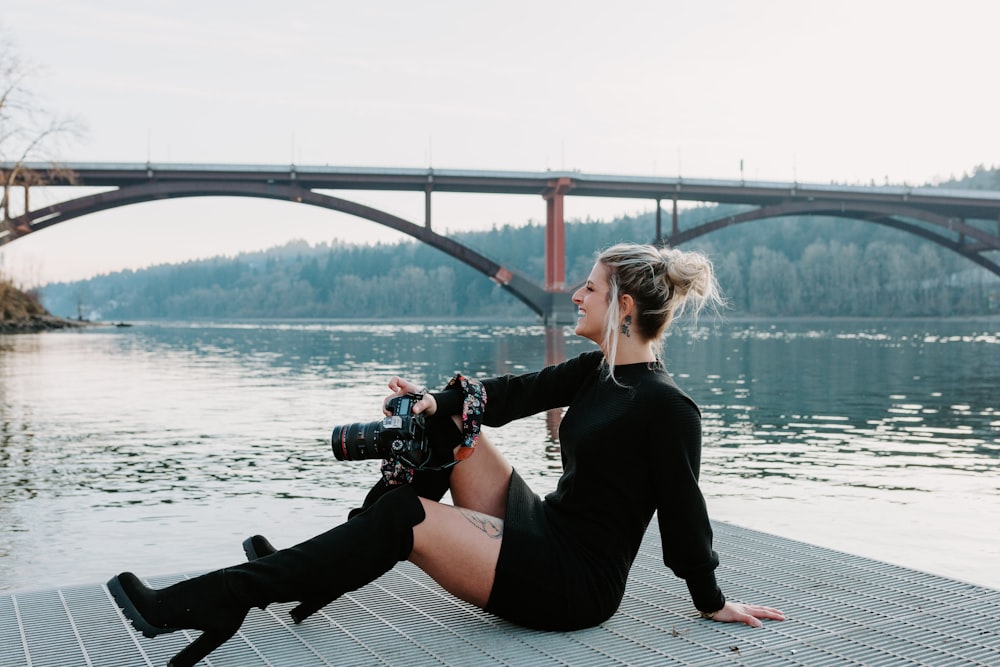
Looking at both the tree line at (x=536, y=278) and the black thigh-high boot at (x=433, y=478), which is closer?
the black thigh-high boot at (x=433, y=478)

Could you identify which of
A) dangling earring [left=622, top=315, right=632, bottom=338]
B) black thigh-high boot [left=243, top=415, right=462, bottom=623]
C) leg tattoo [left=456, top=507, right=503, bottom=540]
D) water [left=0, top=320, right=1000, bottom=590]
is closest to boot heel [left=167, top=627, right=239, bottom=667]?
black thigh-high boot [left=243, top=415, right=462, bottom=623]

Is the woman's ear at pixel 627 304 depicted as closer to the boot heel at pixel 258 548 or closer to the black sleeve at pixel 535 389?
the black sleeve at pixel 535 389

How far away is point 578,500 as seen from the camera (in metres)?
2.22

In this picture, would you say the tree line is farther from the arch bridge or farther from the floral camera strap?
the floral camera strap

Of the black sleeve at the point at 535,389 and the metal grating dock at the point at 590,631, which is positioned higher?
the black sleeve at the point at 535,389

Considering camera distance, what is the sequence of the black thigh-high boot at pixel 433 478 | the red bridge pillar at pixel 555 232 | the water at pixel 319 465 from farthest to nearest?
the red bridge pillar at pixel 555 232
the water at pixel 319 465
the black thigh-high boot at pixel 433 478

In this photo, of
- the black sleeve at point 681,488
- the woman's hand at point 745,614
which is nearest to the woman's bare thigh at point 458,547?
the black sleeve at point 681,488

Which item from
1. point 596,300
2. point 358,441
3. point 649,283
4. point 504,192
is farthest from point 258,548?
point 504,192

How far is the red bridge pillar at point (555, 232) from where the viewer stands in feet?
111

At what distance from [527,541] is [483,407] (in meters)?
0.32

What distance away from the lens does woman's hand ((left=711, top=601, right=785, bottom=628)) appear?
233 centimetres

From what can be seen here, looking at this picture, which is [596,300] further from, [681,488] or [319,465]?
[319,465]

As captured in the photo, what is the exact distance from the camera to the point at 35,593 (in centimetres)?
265

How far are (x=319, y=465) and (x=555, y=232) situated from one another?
28793 mm
